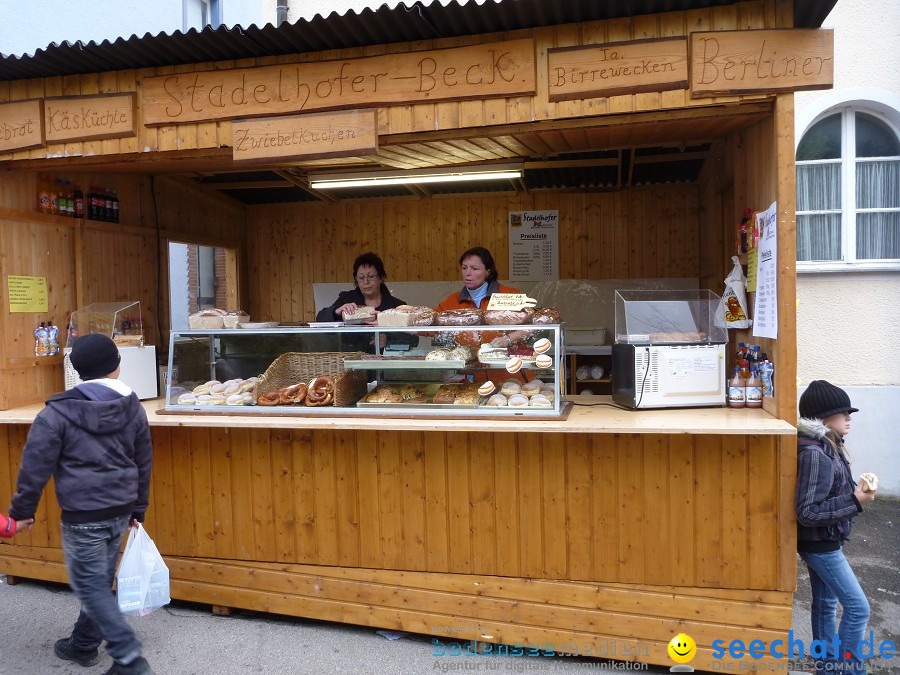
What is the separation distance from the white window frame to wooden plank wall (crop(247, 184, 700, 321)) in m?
1.23

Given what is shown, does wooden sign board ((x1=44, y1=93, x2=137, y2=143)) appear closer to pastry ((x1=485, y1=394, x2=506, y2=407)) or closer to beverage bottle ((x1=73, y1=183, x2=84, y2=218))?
beverage bottle ((x1=73, y1=183, x2=84, y2=218))

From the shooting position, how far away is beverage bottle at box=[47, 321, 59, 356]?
4.91 metres

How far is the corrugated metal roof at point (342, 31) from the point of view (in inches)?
133

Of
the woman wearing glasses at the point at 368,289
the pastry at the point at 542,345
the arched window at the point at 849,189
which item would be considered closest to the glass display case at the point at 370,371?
the pastry at the point at 542,345

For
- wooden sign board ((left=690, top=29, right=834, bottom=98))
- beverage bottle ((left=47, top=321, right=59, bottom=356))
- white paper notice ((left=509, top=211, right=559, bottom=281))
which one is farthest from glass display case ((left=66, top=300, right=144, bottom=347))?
wooden sign board ((left=690, top=29, right=834, bottom=98))

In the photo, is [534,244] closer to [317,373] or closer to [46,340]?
[317,373]

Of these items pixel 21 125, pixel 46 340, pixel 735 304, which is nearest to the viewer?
pixel 735 304

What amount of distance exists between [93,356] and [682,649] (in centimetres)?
335

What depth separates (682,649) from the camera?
354 centimetres

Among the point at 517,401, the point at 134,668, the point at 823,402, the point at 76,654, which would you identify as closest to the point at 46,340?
the point at 76,654

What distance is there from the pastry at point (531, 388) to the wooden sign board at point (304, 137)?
1.59m

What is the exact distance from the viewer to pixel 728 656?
3508 mm

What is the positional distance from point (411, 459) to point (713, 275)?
131 inches

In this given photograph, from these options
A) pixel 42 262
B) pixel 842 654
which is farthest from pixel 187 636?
pixel 842 654
